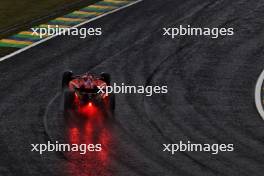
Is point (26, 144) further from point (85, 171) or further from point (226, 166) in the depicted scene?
point (226, 166)

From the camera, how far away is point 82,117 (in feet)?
95.4

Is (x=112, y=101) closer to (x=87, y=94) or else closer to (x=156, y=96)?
(x=87, y=94)

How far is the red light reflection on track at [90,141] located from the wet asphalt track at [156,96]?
0.08 metres

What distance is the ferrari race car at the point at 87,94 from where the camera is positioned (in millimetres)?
29109

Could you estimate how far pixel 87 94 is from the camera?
29172 millimetres

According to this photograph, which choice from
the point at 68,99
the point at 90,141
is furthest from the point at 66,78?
the point at 90,141

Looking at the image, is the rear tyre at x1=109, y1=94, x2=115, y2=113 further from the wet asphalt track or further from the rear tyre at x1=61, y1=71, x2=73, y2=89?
the rear tyre at x1=61, y1=71, x2=73, y2=89

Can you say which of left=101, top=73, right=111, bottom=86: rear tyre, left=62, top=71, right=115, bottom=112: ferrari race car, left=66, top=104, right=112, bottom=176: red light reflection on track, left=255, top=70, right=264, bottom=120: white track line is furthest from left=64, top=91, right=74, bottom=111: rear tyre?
left=255, top=70, right=264, bottom=120: white track line

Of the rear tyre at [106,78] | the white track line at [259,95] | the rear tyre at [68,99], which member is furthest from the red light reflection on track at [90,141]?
the white track line at [259,95]

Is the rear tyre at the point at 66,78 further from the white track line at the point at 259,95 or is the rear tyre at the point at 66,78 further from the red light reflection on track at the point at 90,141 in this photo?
the white track line at the point at 259,95

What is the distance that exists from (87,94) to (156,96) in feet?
9.89

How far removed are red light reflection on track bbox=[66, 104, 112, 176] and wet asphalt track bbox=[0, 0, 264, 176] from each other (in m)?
0.08

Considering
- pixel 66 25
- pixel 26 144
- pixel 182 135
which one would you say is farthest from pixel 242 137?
pixel 66 25

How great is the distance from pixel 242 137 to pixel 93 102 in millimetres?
5796
